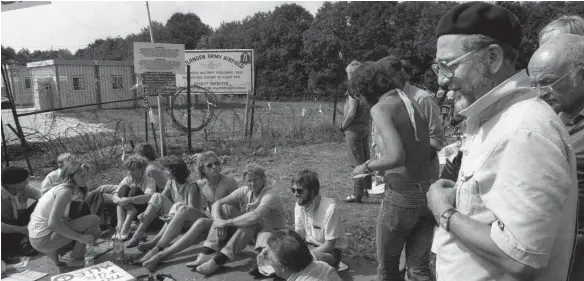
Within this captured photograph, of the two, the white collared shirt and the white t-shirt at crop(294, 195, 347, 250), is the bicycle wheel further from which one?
the white collared shirt

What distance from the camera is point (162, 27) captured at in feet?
193

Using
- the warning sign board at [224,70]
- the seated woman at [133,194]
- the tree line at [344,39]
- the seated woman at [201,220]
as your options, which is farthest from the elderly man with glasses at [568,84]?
the tree line at [344,39]

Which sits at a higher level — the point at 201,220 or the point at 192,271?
the point at 201,220

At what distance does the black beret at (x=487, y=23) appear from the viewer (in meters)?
1.27

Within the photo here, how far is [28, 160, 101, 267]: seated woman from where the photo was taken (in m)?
4.18

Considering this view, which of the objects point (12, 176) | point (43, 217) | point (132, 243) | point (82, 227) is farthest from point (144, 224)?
point (12, 176)

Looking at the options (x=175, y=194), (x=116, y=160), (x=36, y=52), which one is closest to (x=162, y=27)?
(x=36, y=52)

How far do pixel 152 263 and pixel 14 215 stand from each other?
5.50 ft

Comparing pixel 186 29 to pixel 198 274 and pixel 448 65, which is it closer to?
pixel 198 274

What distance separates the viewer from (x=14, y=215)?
472 centimetres

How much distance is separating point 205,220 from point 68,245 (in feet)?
4.42

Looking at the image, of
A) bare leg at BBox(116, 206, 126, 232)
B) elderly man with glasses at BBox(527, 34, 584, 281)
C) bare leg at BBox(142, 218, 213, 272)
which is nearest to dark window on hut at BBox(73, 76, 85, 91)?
bare leg at BBox(116, 206, 126, 232)

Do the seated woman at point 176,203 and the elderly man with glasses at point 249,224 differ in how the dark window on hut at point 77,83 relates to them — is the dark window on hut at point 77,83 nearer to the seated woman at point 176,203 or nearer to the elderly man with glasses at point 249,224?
the seated woman at point 176,203

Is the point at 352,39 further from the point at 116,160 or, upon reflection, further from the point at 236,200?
the point at 236,200
